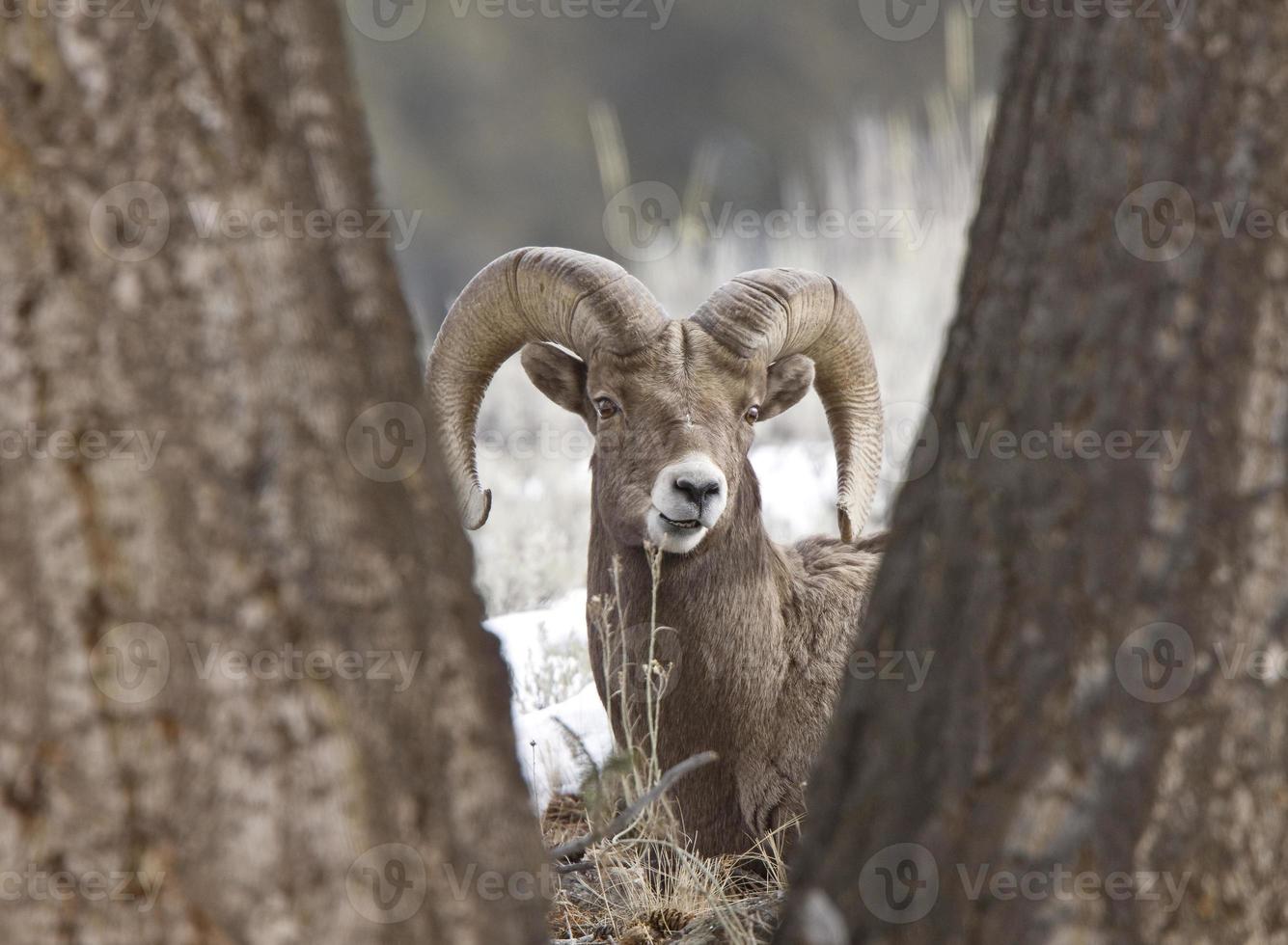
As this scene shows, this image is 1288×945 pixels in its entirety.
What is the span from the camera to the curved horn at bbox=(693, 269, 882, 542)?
4.48 metres

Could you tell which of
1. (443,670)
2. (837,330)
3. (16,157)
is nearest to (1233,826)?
(443,670)

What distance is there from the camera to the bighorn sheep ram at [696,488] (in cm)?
426

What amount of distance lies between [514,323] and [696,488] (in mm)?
1081

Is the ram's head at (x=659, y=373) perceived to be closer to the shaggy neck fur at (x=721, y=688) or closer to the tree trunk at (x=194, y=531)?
the shaggy neck fur at (x=721, y=688)

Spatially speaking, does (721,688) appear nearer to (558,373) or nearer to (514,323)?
(558,373)

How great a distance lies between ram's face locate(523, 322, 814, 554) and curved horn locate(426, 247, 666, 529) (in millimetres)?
84

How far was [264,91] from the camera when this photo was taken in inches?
71.1

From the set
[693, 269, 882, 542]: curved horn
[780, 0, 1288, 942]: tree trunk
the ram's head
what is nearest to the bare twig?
[780, 0, 1288, 942]: tree trunk

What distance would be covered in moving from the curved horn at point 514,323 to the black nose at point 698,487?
570 millimetres

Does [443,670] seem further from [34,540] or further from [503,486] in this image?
[503,486]

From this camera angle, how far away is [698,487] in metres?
4.03

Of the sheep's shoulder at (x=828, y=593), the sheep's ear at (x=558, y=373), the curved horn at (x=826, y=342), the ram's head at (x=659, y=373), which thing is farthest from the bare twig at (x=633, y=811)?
the sheep's ear at (x=558, y=373)

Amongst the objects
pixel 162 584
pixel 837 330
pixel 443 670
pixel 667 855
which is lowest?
pixel 667 855

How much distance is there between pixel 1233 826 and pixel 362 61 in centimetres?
2789
